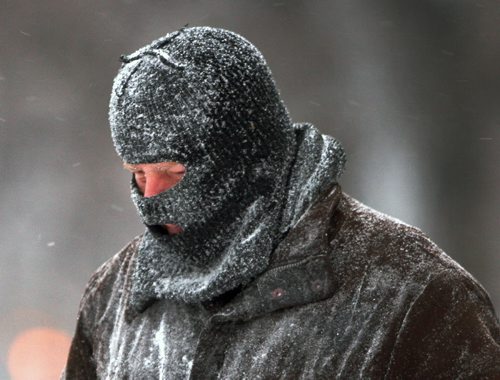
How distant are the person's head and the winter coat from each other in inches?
5.3

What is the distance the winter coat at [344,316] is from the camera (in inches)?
60.2

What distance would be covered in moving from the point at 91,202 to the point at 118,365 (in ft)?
16.4

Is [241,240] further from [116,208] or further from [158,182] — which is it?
[116,208]

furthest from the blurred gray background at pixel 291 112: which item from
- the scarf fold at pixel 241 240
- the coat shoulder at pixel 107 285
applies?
the scarf fold at pixel 241 240

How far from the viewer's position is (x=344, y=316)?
1583mm

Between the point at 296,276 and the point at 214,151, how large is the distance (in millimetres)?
262

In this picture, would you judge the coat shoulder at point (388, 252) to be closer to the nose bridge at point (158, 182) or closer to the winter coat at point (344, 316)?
the winter coat at point (344, 316)

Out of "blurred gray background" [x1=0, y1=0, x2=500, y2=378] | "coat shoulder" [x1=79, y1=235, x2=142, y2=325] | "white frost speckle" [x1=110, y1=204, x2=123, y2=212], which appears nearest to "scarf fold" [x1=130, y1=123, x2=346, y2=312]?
"coat shoulder" [x1=79, y1=235, x2=142, y2=325]

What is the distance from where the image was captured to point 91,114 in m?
6.45

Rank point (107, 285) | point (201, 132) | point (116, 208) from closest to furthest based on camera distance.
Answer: point (201, 132) → point (107, 285) → point (116, 208)

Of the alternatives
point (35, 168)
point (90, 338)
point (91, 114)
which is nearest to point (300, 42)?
point (91, 114)

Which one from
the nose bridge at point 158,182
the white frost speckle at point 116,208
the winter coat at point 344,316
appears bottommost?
the winter coat at point 344,316

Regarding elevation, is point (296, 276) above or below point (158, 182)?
below

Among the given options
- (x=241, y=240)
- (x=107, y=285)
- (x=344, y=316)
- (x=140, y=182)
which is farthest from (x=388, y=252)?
(x=107, y=285)
